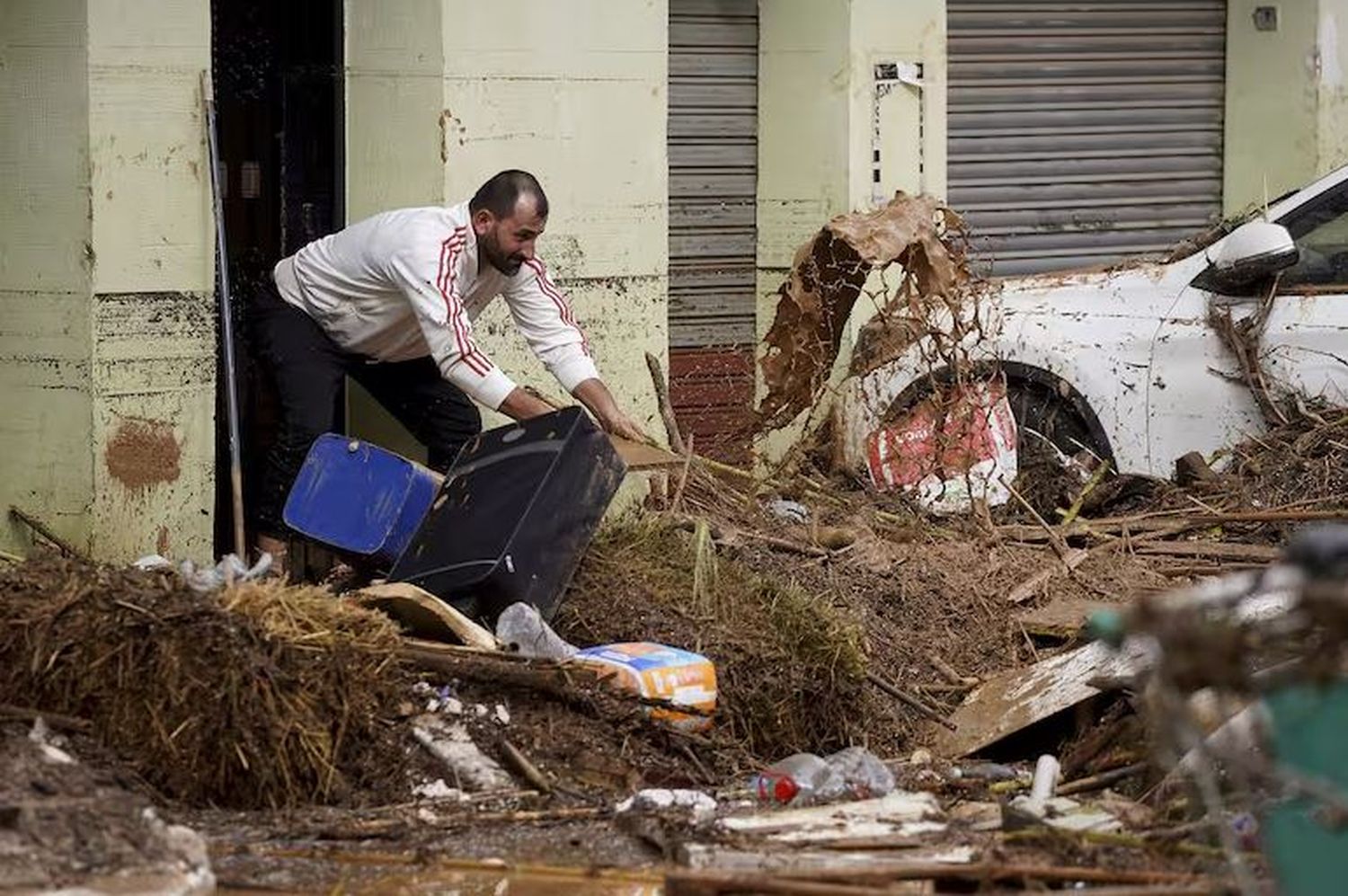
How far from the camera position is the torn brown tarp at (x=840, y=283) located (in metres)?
11.1

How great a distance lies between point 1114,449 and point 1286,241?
1.19 m

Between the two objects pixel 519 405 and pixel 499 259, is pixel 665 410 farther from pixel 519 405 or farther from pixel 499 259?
pixel 519 405

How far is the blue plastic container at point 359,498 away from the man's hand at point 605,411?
0.73 meters

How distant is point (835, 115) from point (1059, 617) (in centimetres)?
397

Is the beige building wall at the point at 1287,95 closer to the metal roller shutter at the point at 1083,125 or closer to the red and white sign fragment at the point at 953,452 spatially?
the metal roller shutter at the point at 1083,125

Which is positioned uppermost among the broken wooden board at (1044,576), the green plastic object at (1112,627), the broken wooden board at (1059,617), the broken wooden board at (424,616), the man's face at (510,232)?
the man's face at (510,232)

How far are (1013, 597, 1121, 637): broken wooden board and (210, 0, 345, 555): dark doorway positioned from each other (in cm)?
333

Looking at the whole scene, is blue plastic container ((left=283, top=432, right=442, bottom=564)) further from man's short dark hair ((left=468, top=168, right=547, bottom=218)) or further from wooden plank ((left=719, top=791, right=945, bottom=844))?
wooden plank ((left=719, top=791, right=945, bottom=844))

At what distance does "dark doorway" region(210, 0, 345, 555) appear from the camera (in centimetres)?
1094

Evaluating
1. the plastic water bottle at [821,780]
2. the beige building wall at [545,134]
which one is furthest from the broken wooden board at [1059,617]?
the beige building wall at [545,134]

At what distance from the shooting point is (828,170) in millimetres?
12875

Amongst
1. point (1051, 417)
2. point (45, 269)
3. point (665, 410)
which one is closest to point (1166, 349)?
point (1051, 417)

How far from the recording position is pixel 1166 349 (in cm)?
1139

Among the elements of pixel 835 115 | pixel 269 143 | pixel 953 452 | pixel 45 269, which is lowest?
pixel 953 452
